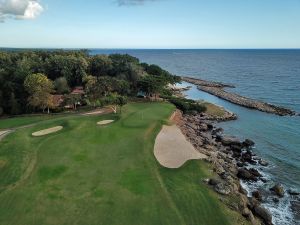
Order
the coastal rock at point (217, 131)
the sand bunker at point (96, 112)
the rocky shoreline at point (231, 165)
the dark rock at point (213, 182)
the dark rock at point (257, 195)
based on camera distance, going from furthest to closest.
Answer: the coastal rock at point (217, 131)
the sand bunker at point (96, 112)
the dark rock at point (257, 195)
the dark rock at point (213, 182)
the rocky shoreline at point (231, 165)

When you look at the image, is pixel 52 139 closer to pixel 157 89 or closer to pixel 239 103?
pixel 157 89

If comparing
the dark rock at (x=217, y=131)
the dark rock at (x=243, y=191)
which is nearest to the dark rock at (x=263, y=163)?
the dark rock at (x=243, y=191)

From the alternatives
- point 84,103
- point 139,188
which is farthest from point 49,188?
point 84,103

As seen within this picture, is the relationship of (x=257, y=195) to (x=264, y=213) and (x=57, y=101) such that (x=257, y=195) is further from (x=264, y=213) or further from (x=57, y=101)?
(x=57, y=101)

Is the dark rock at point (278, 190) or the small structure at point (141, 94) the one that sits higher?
the small structure at point (141, 94)

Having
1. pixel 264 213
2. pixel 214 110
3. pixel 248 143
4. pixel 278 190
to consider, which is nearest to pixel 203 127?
pixel 248 143

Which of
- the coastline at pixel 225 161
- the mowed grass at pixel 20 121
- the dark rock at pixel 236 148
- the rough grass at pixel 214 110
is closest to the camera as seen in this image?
the coastline at pixel 225 161

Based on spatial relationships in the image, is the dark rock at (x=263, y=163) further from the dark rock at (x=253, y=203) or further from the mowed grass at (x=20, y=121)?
the mowed grass at (x=20, y=121)
